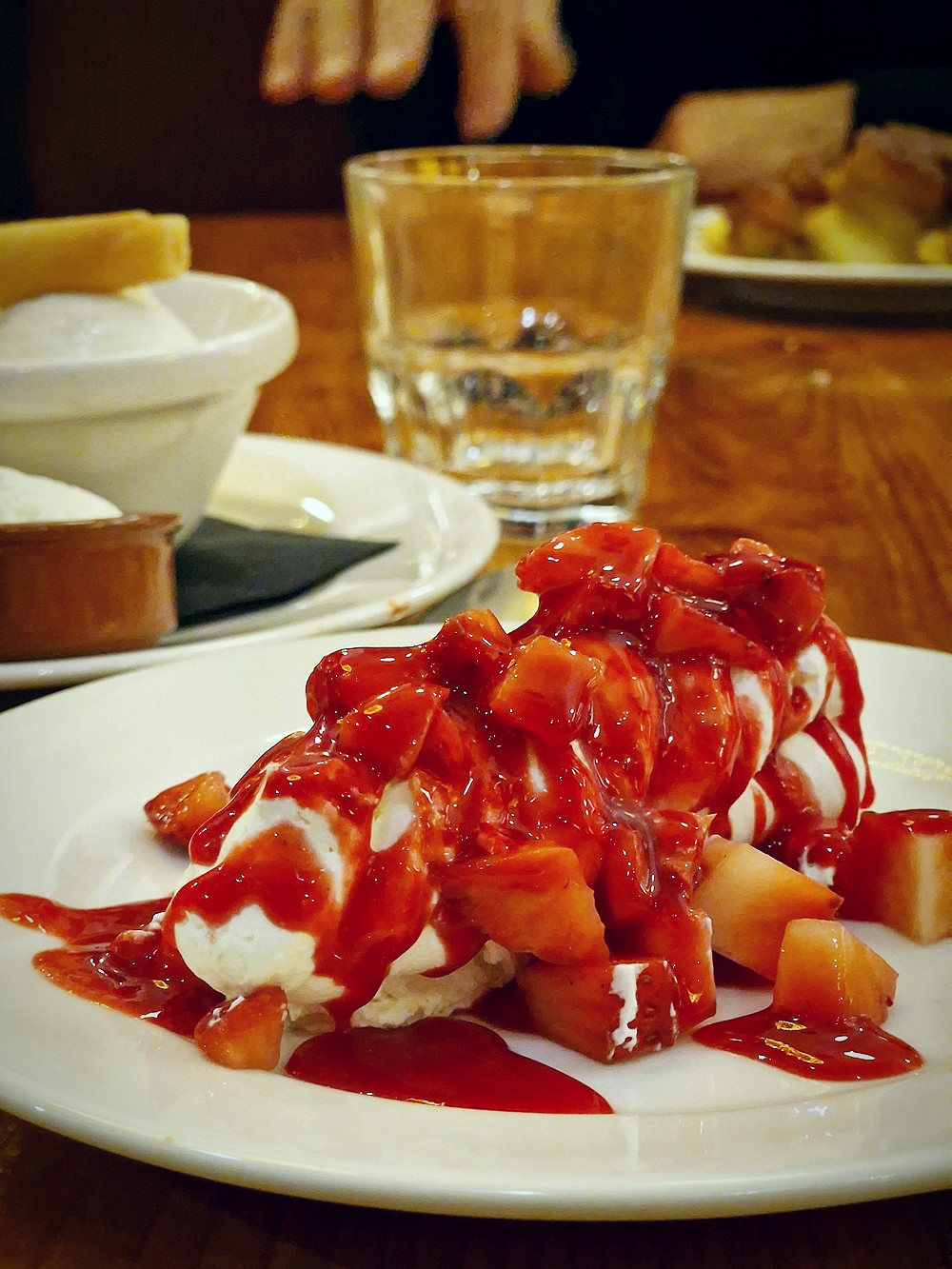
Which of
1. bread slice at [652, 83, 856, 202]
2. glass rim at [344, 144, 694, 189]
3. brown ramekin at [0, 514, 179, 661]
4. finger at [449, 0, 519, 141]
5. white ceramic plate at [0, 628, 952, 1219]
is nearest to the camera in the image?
white ceramic plate at [0, 628, 952, 1219]

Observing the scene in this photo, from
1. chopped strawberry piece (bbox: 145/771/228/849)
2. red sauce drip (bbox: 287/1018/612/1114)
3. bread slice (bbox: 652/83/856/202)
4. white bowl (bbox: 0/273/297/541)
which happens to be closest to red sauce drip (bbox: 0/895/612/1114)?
red sauce drip (bbox: 287/1018/612/1114)

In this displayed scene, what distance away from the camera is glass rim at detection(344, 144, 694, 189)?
1983 millimetres

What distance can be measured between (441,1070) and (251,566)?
3.04 ft

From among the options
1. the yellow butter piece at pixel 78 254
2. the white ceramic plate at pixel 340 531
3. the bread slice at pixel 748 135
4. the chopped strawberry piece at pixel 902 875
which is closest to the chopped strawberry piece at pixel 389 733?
the chopped strawberry piece at pixel 902 875

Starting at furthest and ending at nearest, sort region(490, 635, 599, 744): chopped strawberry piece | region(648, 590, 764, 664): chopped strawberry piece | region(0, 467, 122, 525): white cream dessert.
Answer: region(0, 467, 122, 525): white cream dessert < region(648, 590, 764, 664): chopped strawberry piece < region(490, 635, 599, 744): chopped strawberry piece

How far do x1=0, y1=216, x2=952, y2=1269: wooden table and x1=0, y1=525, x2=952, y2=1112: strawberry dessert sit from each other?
0.24ft

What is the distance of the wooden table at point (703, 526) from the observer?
67cm

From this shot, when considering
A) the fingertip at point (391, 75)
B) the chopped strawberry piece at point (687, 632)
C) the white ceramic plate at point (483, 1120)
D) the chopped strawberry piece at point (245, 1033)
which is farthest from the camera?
the fingertip at point (391, 75)

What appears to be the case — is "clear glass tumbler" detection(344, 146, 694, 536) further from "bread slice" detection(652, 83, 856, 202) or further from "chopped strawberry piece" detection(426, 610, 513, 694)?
"bread slice" detection(652, 83, 856, 202)

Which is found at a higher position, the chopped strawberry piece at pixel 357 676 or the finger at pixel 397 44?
the finger at pixel 397 44

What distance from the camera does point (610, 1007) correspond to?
2.59ft

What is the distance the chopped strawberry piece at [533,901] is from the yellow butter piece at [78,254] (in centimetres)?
105

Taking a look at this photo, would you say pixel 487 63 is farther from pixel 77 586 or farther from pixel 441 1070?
pixel 441 1070

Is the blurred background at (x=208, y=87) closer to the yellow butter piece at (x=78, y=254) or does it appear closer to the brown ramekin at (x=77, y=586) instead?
the yellow butter piece at (x=78, y=254)
